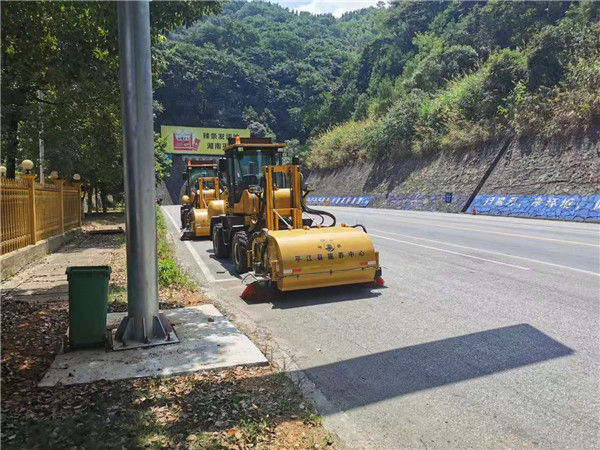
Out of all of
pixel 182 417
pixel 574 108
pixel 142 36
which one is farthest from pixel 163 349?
pixel 574 108

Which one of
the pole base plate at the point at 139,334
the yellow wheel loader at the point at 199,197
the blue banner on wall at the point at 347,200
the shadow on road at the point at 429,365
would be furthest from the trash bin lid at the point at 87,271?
the blue banner on wall at the point at 347,200

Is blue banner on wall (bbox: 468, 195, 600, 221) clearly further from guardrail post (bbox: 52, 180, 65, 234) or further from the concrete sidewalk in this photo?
guardrail post (bbox: 52, 180, 65, 234)

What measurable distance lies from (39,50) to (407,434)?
7.83 metres

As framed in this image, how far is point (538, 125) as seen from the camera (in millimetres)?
27266

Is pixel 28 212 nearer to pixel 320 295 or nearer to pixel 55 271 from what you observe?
pixel 55 271

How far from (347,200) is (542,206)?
22.5 m

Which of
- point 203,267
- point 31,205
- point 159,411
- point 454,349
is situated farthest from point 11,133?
point 454,349

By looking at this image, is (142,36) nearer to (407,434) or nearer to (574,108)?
(407,434)

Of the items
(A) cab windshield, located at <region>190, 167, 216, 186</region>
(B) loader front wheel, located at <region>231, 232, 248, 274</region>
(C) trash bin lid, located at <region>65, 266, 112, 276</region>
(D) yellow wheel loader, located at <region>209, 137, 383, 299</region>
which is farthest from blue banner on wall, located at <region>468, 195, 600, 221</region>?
(C) trash bin lid, located at <region>65, 266, 112, 276</region>

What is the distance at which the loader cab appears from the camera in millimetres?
11000

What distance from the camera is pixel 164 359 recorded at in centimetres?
485

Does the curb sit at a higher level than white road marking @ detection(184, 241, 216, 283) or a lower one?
higher

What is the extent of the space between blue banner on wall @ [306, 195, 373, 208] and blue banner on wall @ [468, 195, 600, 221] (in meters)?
13.7

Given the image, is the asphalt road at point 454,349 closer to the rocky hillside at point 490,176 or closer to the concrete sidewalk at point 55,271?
the concrete sidewalk at point 55,271
